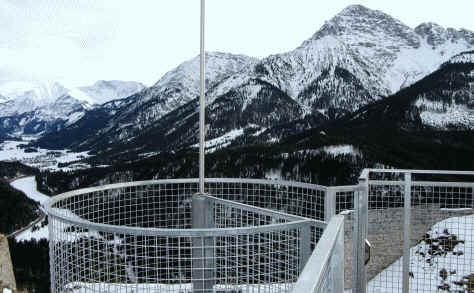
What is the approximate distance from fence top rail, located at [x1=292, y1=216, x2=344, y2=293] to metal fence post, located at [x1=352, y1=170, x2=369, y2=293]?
203cm

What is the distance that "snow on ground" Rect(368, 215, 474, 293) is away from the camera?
16.3 ft

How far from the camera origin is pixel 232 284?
2443 mm

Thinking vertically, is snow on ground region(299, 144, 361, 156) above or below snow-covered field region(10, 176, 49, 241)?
above

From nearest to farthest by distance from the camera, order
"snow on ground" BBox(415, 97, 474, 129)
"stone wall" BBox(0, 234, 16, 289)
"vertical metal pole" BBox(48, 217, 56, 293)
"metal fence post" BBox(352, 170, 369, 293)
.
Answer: "vertical metal pole" BBox(48, 217, 56, 293)
"metal fence post" BBox(352, 170, 369, 293)
"stone wall" BBox(0, 234, 16, 289)
"snow on ground" BBox(415, 97, 474, 129)

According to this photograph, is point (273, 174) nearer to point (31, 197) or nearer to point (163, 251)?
point (163, 251)

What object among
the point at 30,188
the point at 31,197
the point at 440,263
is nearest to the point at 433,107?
the point at 440,263

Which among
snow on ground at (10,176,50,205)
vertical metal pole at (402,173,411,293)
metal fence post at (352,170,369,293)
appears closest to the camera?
metal fence post at (352,170,369,293)

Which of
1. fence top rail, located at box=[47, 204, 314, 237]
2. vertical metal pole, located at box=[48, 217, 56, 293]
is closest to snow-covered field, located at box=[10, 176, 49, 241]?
vertical metal pole, located at box=[48, 217, 56, 293]

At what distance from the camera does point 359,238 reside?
339cm

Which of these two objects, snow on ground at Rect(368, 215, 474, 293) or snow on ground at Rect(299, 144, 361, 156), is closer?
snow on ground at Rect(368, 215, 474, 293)

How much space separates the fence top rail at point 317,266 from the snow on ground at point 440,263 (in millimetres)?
3800

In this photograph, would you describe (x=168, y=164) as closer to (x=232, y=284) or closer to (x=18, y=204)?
(x=18, y=204)

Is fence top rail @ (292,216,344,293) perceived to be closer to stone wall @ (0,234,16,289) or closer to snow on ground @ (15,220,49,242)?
stone wall @ (0,234,16,289)

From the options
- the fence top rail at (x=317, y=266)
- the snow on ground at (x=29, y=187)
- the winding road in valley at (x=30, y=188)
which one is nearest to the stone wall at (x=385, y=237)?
the fence top rail at (x=317, y=266)
